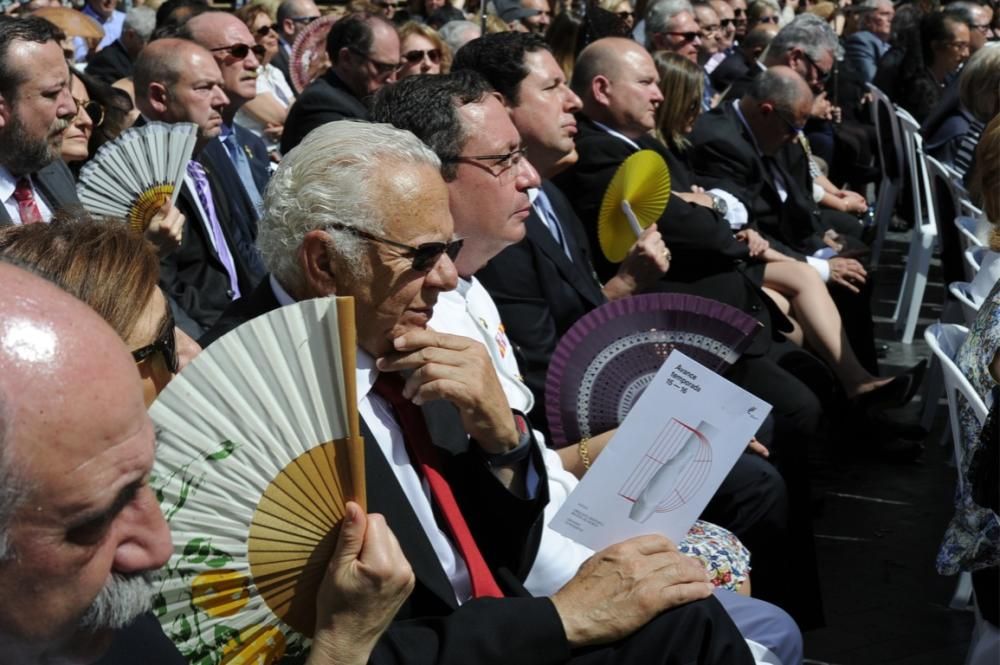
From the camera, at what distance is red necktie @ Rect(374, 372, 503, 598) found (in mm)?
2520

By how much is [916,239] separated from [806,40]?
61.4 inches

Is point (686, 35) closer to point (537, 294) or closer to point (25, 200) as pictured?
point (537, 294)

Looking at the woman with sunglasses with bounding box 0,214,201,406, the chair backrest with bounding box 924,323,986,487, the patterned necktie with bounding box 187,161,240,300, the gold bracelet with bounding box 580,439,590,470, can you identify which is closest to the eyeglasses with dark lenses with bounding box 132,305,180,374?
the woman with sunglasses with bounding box 0,214,201,406

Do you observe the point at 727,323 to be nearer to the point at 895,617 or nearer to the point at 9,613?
the point at 895,617

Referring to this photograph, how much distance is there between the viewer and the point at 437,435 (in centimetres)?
262

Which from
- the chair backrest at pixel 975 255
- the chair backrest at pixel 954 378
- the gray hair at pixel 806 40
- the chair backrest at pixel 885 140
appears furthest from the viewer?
the chair backrest at pixel 885 140

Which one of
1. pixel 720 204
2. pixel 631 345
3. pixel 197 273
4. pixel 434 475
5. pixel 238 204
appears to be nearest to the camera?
pixel 434 475

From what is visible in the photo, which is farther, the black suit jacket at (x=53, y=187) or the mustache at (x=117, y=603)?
the black suit jacket at (x=53, y=187)

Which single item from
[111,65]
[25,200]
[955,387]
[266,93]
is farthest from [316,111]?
[955,387]

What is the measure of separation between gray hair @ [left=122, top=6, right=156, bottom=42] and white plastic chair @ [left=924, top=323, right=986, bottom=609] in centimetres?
576

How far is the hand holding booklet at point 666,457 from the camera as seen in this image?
8.61ft

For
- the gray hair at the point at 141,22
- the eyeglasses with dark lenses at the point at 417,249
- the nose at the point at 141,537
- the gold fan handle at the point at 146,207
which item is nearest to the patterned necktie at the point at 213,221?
the gold fan handle at the point at 146,207

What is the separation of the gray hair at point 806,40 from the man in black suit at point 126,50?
406 cm

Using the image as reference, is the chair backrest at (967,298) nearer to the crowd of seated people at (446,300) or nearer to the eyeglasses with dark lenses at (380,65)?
the crowd of seated people at (446,300)
